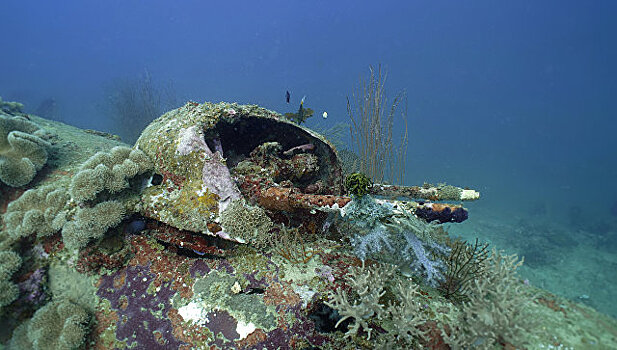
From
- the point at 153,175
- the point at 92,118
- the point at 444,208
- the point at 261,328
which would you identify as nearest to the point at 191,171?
the point at 153,175

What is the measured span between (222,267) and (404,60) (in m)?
164

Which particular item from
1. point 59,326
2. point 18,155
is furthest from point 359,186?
point 18,155

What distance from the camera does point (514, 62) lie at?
13912 cm

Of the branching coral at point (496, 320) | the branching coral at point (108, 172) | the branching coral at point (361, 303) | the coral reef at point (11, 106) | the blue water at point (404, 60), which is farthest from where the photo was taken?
the blue water at point (404, 60)

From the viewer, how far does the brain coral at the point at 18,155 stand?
9.54ft

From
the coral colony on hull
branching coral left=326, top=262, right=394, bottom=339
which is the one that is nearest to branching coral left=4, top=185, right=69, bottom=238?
the coral colony on hull

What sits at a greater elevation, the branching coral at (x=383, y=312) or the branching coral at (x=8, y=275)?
the branching coral at (x=383, y=312)

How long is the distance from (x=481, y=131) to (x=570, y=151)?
30918 millimetres

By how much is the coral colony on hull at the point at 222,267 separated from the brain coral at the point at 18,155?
0.02 m

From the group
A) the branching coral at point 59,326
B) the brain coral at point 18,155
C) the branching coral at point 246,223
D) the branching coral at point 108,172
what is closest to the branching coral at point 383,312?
the branching coral at point 246,223

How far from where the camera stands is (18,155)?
312cm

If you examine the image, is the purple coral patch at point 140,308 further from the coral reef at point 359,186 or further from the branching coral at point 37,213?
the coral reef at point 359,186

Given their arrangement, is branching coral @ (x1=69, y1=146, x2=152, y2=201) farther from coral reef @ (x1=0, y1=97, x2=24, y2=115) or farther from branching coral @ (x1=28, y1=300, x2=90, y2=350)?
coral reef @ (x1=0, y1=97, x2=24, y2=115)

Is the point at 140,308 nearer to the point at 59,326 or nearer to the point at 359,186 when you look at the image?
the point at 59,326
